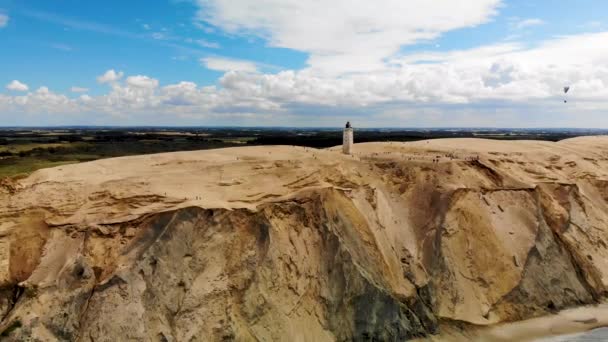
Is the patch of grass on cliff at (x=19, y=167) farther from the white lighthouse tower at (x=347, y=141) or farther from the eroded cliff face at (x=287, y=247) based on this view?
the white lighthouse tower at (x=347, y=141)

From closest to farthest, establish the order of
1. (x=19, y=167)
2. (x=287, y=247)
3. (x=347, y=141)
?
(x=287, y=247) < (x=347, y=141) < (x=19, y=167)

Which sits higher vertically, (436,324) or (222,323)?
(222,323)

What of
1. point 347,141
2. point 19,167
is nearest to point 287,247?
point 347,141

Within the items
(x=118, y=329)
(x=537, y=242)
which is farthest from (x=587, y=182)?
(x=118, y=329)

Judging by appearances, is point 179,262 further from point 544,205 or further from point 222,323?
point 544,205

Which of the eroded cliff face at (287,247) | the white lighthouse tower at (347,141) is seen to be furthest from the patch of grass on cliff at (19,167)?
the white lighthouse tower at (347,141)

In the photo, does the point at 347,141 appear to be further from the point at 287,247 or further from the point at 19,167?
the point at 19,167

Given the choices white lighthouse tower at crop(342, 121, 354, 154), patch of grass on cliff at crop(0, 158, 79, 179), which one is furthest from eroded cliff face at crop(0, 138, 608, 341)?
patch of grass on cliff at crop(0, 158, 79, 179)

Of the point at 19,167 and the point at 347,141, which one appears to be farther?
the point at 19,167
